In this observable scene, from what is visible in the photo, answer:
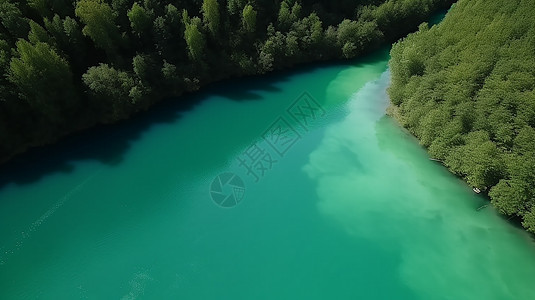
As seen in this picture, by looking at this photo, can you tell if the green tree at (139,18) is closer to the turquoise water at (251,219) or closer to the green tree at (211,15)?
the green tree at (211,15)

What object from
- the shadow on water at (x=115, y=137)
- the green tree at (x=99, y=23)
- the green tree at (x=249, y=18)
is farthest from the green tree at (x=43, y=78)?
the green tree at (x=249, y=18)

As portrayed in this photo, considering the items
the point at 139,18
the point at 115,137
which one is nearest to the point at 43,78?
the point at 115,137

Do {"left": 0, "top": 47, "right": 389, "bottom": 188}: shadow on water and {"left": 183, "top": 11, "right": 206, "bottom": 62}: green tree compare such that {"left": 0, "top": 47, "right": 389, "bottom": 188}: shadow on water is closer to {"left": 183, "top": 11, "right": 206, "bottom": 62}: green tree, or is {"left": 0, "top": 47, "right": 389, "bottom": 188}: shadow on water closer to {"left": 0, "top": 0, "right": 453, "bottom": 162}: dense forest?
{"left": 0, "top": 0, "right": 453, "bottom": 162}: dense forest

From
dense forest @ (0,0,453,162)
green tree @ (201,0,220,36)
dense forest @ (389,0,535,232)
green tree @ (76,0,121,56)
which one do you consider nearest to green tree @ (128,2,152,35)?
dense forest @ (0,0,453,162)

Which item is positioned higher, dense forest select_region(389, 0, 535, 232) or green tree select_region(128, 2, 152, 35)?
green tree select_region(128, 2, 152, 35)

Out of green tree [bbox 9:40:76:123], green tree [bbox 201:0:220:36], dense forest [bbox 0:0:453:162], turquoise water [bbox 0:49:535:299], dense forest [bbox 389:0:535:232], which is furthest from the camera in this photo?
green tree [bbox 201:0:220:36]

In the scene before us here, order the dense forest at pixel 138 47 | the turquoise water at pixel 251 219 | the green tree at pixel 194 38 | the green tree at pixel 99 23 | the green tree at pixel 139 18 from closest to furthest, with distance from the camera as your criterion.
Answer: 1. the turquoise water at pixel 251 219
2. the dense forest at pixel 138 47
3. the green tree at pixel 99 23
4. the green tree at pixel 139 18
5. the green tree at pixel 194 38

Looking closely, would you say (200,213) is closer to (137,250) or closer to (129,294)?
(137,250)
